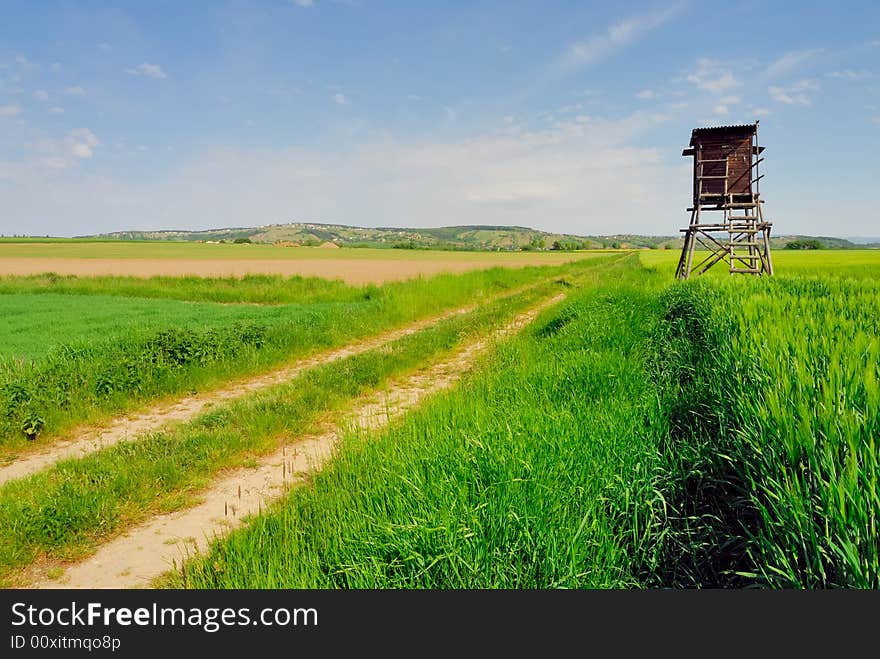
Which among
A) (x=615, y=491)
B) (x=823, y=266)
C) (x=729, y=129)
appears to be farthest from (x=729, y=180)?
(x=615, y=491)

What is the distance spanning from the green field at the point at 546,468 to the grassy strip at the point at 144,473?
3 centimetres

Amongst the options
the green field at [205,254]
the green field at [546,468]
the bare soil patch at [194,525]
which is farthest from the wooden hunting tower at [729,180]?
the green field at [205,254]

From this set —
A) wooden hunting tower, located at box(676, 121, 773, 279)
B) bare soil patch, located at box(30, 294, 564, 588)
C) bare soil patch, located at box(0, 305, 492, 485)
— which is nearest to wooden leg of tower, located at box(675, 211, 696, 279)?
wooden hunting tower, located at box(676, 121, 773, 279)

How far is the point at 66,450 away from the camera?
6.46 meters

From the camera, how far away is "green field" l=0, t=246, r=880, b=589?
253 centimetres

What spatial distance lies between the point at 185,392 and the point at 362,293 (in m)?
13.9

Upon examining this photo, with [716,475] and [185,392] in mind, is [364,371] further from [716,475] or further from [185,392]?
[716,475]

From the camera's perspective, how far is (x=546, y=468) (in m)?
3.47

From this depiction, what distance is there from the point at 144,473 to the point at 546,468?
447 centimetres

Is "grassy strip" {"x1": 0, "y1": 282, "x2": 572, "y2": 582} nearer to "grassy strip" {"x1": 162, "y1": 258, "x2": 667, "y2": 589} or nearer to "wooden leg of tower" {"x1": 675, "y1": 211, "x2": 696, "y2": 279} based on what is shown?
"grassy strip" {"x1": 162, "y1": 258, "x2": 667, "y2": 589}

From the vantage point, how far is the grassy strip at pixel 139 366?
7.20 meters

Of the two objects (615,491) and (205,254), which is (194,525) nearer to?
(615,491)

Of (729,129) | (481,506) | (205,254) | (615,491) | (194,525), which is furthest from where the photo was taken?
(205,254)

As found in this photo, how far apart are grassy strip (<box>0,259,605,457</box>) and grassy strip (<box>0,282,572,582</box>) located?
1.85 m
